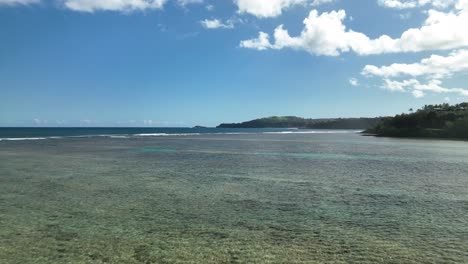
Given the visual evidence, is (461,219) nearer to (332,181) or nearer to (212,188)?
(332,181)

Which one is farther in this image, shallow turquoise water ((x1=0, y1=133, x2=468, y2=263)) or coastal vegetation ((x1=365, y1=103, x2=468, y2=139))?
coastal vegetation ((x1=365, y1=103, x2=468, y2=139))

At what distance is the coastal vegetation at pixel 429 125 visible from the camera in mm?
107562

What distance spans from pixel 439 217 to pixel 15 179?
25039mm

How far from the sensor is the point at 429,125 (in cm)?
12394

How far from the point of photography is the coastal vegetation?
107562 mm

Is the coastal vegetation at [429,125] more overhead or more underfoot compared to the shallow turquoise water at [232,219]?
more overhead

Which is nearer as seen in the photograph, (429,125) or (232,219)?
(232,219)

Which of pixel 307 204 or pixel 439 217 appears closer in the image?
pixel 439 217

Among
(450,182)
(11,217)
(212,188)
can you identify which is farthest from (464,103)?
(11,217)

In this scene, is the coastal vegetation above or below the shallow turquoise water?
above

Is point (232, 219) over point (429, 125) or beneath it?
beneath

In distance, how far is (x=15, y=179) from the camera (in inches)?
1014

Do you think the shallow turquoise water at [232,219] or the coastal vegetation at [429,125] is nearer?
the shallow turquoise water at [232,219]

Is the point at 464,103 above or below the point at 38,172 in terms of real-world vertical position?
above
